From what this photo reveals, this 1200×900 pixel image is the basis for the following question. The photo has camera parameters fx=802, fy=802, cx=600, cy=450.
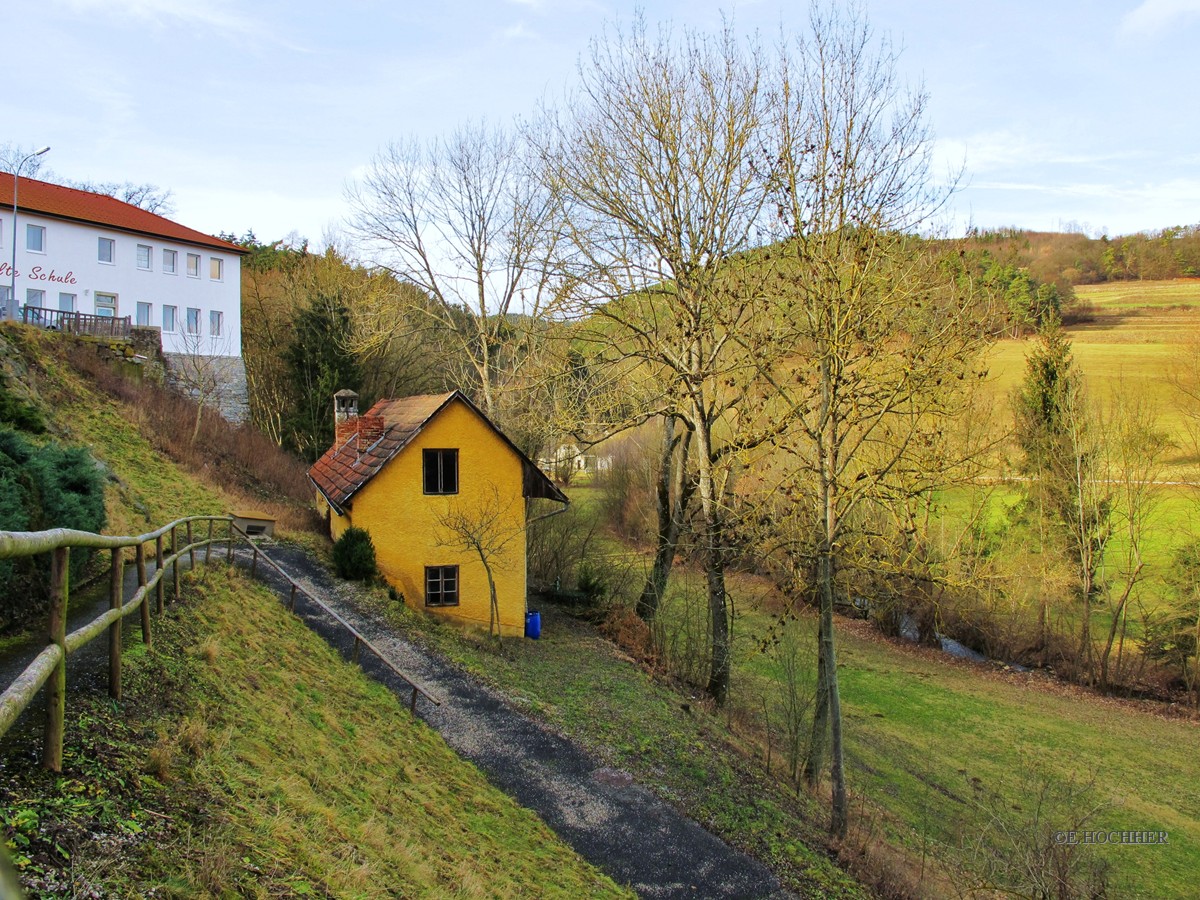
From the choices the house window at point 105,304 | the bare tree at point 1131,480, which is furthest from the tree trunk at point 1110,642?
the house window at point 105,304

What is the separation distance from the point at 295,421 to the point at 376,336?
12.8 m

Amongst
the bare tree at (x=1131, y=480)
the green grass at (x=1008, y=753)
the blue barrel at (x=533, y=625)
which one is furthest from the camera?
the bare tree at (x=1131, y=480)

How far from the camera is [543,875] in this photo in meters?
9.08

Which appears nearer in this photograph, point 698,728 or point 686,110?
point 698,728

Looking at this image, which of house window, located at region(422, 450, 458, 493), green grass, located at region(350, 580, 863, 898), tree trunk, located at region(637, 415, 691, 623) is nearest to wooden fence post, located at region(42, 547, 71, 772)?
green grass, located at region(350, 580, 863, 898)

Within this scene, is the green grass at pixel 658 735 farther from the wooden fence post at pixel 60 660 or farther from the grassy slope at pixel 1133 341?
the grassy slope at pixel 1133 341

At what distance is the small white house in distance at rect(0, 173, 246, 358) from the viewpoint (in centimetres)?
3575

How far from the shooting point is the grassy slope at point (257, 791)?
4367mm

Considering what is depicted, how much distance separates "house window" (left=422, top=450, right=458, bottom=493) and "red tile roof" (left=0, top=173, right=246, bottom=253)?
85.4ft

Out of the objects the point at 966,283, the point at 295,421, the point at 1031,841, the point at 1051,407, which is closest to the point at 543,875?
the point at 1031,841

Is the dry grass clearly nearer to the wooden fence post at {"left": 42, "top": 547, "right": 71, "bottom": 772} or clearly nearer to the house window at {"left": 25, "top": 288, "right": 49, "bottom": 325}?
the house window at {"left": 25, "top": 288, "right": 49, "bottom": 325}

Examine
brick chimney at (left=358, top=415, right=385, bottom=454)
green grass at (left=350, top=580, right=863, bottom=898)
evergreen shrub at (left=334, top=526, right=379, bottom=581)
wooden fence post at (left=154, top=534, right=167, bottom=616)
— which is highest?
brick chimney at (left=358, top=415, right=385, bottom=454)

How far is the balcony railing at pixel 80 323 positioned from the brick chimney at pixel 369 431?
50.3 ft

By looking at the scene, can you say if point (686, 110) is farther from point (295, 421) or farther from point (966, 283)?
A: point (295, 421)
